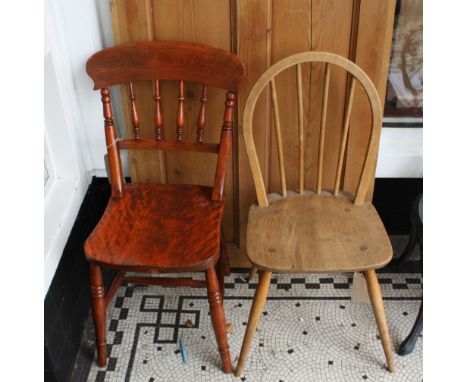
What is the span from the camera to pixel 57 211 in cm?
188

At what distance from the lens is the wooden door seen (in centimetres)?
171

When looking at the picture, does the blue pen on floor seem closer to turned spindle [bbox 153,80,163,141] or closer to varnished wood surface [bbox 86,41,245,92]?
turned spindle [bbox 153,80,163,141]

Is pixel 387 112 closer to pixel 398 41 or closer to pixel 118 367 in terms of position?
pixel 398 41

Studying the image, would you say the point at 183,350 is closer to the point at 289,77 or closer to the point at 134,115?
the point at 134,115

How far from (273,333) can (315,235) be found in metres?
0.50

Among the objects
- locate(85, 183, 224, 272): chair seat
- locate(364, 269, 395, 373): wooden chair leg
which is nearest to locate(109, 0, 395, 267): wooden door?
locate(85, 183, 224, 272): chair seat

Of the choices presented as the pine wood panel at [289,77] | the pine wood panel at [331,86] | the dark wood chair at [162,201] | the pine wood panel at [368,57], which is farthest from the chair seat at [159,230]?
the pine wood panel at [368,57]

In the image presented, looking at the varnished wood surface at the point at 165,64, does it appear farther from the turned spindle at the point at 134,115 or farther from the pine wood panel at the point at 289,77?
the pine wood panel at the point at 289,77

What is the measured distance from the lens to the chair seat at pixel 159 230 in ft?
5.33

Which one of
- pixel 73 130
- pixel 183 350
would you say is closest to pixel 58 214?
pixel 73 130

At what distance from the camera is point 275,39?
5.80 feet

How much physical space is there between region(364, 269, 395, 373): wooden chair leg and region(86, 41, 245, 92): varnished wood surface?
763 millimetres

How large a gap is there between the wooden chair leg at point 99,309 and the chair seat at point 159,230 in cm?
10
